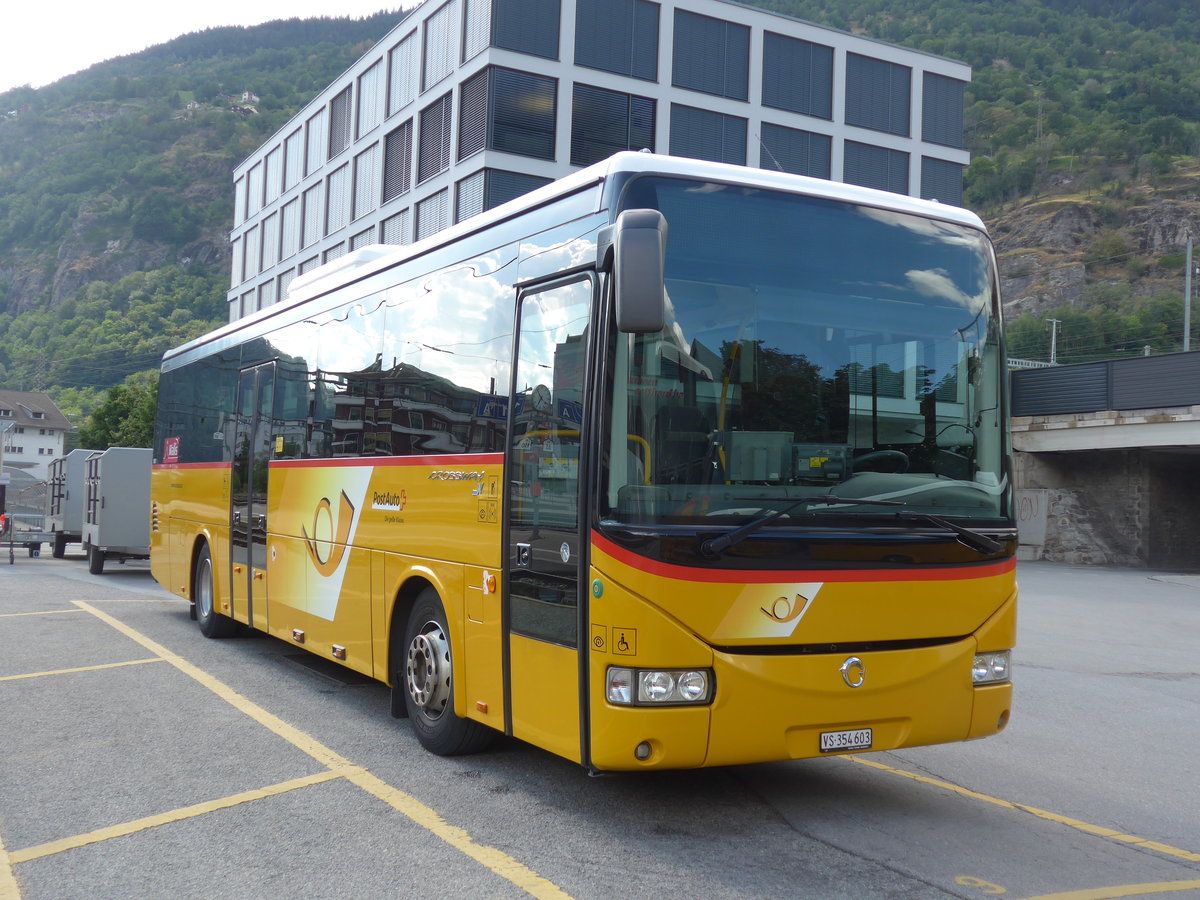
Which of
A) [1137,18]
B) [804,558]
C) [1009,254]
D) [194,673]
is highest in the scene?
[1137,18]

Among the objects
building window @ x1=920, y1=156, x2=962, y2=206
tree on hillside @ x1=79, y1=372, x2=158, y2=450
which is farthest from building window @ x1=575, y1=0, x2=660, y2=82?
tree on hillside @ x1=79, y1=372, x2=158, y2=450

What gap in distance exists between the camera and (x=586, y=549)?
5.15m

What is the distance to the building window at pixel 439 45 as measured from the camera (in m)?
36.3

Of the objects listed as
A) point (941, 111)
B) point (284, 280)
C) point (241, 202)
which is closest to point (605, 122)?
point (941, 111)

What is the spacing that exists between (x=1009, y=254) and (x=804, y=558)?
380ft

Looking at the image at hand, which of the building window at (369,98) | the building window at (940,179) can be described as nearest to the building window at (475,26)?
the building window at (369,98)

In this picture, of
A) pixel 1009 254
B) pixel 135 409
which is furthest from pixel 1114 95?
pixel 135 409

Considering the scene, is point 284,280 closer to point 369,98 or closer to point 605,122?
point 369,98

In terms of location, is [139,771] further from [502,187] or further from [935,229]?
[502,187]

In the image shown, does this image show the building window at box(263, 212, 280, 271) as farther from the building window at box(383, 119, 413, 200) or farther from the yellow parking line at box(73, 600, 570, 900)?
the yellow parking line at box(73, 600, 570, 900)

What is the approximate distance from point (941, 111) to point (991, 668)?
4141 centimetres

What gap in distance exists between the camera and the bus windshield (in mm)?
5023

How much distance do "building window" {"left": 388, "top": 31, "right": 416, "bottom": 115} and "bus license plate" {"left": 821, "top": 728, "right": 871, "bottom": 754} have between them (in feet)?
120

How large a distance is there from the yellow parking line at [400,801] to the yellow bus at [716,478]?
1.82ft
